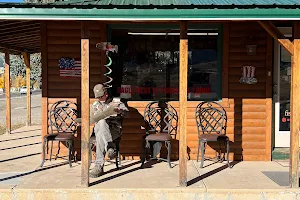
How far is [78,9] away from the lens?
4543 mm

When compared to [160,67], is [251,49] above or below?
above

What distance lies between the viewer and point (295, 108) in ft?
15.8

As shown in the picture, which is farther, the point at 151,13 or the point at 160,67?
the point at 160,67

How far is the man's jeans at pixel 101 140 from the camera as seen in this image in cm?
542

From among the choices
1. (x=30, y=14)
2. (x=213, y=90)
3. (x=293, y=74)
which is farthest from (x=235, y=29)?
(x=30, y=14)

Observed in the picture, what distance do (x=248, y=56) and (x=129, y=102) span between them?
6.92 feet

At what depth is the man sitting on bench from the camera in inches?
213

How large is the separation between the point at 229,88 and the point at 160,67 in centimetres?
120

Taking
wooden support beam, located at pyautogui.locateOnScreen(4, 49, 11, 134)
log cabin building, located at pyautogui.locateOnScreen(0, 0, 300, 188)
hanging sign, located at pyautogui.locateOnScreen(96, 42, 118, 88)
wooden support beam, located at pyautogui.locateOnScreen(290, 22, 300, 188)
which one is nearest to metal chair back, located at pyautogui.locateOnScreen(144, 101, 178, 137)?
log cabin building, located at pyautogui.locateOnScreen(0, 0, 300, 188)

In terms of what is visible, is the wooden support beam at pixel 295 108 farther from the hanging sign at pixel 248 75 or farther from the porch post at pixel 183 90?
the hanging sign at pixel 248 75

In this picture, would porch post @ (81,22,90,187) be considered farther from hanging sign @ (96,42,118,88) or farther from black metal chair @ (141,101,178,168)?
black metal chair @ (141,101,178,168)

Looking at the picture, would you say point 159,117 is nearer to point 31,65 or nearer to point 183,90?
point 183,90

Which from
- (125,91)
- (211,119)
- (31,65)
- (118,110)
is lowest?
(211,119)

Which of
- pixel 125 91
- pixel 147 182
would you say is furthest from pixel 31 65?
pixel 147 182
